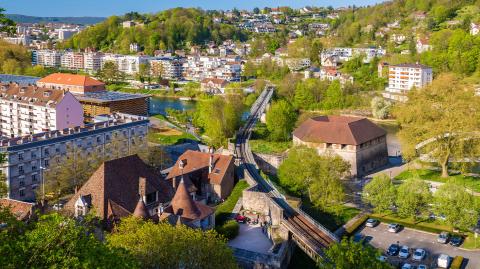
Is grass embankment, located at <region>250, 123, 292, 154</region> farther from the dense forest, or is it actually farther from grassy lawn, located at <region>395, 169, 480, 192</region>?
the dense forest

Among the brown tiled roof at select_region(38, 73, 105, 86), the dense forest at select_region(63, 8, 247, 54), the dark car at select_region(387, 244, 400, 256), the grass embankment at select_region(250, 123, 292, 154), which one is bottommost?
the dark car at select_region(387, 244, 400, 256)

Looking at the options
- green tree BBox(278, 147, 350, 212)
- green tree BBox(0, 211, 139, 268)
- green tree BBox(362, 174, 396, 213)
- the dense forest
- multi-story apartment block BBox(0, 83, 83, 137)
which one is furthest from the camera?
the dense forest

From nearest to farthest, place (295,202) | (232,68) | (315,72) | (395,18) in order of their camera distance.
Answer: (295,202)
(315,72)
(232,68)
(395,18)

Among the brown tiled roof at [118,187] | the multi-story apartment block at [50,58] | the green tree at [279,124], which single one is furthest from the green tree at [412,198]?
the multi-story apartment block at [50,58]

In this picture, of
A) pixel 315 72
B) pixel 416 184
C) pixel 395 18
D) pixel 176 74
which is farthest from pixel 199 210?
pixel 395 18

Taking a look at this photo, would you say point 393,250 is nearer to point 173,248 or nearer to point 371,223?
point 371,223

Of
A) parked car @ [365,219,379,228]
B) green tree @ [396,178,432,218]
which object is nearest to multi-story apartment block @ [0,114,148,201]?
parked car @ [365,219,379,228]

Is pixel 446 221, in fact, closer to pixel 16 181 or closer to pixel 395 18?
pixel 16 181

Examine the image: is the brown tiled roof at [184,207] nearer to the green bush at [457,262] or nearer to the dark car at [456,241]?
the green bush at [457,262]

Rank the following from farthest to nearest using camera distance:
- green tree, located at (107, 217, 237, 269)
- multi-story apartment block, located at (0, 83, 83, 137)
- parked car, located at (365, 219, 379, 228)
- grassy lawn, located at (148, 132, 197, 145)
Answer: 1. grassy lawn, located at (148, 132, 197, 145)
2. multi-story apartment block, located at (0, 83, 83, 137)
3. parked car, located at (365, 219, 379, 228)
4. green tree, located at (107, 217, 237, 269)
